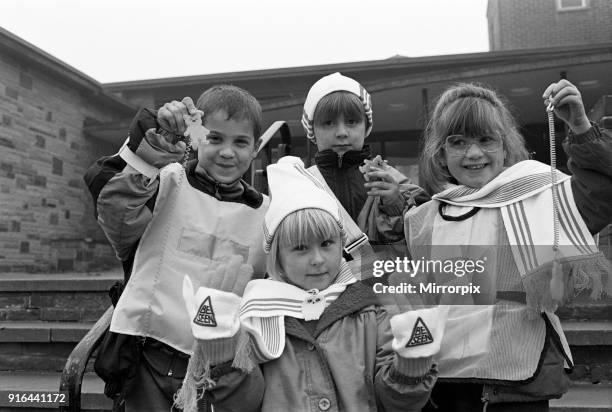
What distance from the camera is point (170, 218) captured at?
6.82ft

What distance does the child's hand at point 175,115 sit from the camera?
1889 mm

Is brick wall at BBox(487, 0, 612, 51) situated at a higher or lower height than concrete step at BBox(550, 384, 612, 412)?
higher

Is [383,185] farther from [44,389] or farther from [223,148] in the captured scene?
[44,389]

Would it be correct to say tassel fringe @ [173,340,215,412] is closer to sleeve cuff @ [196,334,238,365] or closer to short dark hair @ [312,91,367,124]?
sleeve cuff @ [196,334,238,365]

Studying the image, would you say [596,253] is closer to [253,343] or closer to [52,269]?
[253,343]

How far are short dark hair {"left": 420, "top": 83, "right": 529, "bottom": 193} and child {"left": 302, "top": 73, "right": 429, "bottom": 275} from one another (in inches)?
6.3

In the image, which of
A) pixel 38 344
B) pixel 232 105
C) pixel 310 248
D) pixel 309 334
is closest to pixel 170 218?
pixel 232 105

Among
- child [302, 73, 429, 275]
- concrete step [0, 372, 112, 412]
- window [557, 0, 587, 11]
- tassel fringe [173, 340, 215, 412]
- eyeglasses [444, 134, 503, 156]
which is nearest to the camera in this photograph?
tassel fringe [173, 340, 215, 412]

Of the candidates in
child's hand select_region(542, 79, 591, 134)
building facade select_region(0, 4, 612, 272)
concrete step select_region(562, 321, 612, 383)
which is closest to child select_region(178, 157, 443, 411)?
child's hand select_region(542, 79, 591, 134)

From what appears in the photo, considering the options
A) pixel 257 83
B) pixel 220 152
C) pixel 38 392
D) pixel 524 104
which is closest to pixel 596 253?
pixel 220 152

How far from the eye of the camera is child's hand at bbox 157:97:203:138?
1889 millimetres

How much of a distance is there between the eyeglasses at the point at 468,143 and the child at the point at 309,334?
466 millimetres

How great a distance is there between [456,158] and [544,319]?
0.58 m

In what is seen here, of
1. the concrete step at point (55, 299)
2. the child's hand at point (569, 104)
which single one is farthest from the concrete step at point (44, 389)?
the child's hand at point (569, 104)
